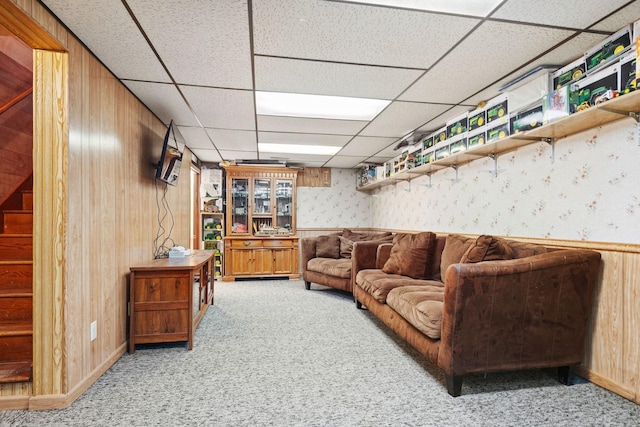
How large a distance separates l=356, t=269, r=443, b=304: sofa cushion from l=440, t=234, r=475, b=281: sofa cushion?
192 millimetres

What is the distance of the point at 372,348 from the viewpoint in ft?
8.39

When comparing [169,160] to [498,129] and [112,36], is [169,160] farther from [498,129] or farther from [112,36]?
[498,129]

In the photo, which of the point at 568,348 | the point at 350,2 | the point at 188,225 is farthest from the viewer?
the point at 188,225

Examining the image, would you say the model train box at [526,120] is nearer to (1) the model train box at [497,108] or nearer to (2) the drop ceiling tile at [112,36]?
(1) the model train box at [497,108]

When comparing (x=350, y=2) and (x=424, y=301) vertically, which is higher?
(x=350, y=2)

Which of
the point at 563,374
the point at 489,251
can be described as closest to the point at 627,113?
the point at 489,251

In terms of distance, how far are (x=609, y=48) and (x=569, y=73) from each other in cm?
28

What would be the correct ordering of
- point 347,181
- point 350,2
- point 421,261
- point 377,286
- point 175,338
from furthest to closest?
point 347,181, point 421,261, point 377,286, point 175,338, point 350,2

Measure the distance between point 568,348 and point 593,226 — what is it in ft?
2.54

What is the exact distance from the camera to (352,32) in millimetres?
1790

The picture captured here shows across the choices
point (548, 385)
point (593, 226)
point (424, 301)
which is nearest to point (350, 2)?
point (424, 301)

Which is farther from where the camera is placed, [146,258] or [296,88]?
[146,258]

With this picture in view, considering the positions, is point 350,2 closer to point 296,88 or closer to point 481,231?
point 296,88

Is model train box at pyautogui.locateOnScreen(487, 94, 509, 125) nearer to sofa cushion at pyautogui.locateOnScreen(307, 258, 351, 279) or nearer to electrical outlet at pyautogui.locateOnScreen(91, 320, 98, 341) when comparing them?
sofa cushion at pyautogui.locateOnScreen(307, 258, 351, 279)
